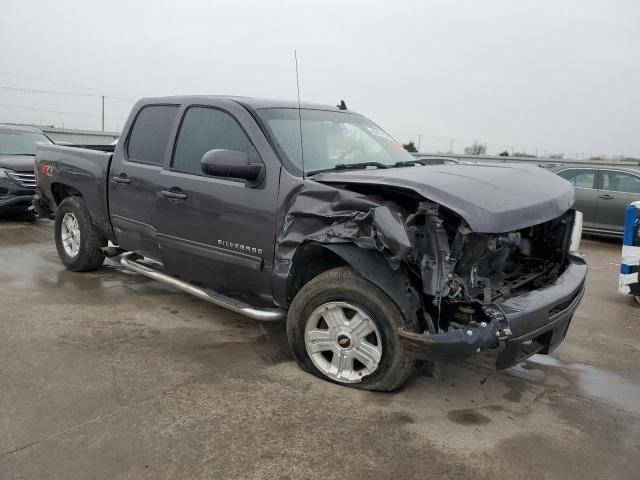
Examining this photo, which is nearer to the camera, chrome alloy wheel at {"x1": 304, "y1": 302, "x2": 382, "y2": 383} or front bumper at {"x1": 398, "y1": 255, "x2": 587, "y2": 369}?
front bumper at {"x1": 398, "y1": 255, "x2": 587, "y2": 369}

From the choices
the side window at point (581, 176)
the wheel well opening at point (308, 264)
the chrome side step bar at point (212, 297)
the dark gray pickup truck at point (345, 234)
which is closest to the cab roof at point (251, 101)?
the dark gray pickup truck at point (345, 234)

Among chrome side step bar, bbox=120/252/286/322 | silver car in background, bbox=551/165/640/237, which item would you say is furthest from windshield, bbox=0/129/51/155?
silver car in background, bbox=551/165/640/237

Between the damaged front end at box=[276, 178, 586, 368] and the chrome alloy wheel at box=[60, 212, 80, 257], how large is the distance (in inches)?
130

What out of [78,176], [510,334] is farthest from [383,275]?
[78,176]

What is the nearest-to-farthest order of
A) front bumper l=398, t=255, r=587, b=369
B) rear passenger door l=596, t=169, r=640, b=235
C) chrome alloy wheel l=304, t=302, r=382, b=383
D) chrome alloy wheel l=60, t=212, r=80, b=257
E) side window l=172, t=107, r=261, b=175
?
front bumper l=398, t=255, r=587, b=369 → chrome alloy wheel l=304, t=302, r=382, b=383 → side window l=172, t=107, r=261, b=175 → chrome alloy wheel l=60, t=212, r=80, b=257 → rear passenger door l=596, t=169, r=640, b=235

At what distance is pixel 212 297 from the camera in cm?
414

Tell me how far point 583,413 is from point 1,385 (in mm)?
3660

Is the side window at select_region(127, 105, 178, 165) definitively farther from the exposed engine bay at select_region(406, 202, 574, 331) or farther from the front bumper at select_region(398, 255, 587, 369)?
the front bumper at select_region(398, 255, 587, 369)

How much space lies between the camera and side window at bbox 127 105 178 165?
4.66 meters

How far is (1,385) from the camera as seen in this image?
3.38m

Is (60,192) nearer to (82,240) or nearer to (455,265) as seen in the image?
(82,240)

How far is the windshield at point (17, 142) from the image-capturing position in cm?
993

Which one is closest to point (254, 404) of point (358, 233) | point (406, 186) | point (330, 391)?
point (330, 391)

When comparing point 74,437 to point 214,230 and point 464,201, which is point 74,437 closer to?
point 214,230
